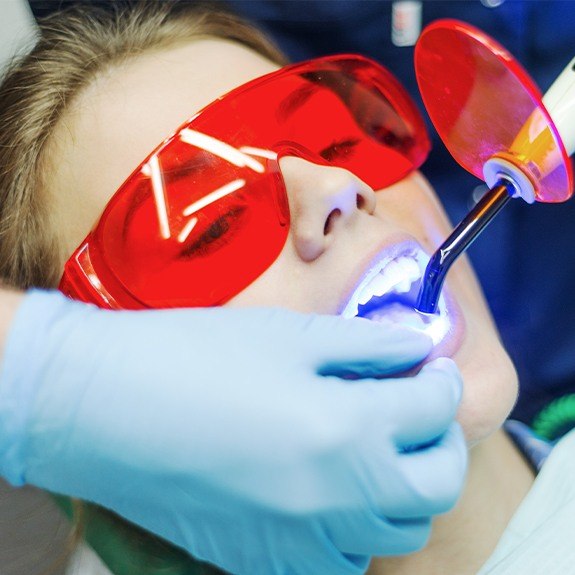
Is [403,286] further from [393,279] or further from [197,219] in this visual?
[197,219]

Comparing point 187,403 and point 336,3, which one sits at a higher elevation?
point 336,3

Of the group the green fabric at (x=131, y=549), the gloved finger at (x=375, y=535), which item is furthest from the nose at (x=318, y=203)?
the green fabric at (x=131, y=549)

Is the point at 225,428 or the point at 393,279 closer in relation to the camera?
the point at 225,428

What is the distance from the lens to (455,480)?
0.82 metres

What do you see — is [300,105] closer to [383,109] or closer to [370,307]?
[383,109]

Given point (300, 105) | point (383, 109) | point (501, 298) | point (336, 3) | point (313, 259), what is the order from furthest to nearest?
point (501, 298) < point (336, 3) < point (383, 109) < point (300, 105) < point (313, 259)

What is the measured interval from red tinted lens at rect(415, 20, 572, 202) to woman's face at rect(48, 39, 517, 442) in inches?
6.0

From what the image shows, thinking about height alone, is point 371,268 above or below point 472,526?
above

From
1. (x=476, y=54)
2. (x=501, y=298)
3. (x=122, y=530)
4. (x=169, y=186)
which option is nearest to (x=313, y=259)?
(x=169, y=186)

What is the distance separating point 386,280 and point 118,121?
0.44 meters

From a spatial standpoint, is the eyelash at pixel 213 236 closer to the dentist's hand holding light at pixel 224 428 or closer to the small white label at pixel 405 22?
the dentist's hand holding light at pixel 224 428

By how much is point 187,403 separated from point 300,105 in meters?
0.53

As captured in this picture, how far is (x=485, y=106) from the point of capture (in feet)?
2.91

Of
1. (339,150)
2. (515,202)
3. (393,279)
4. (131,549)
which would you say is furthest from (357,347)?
(515,202)
